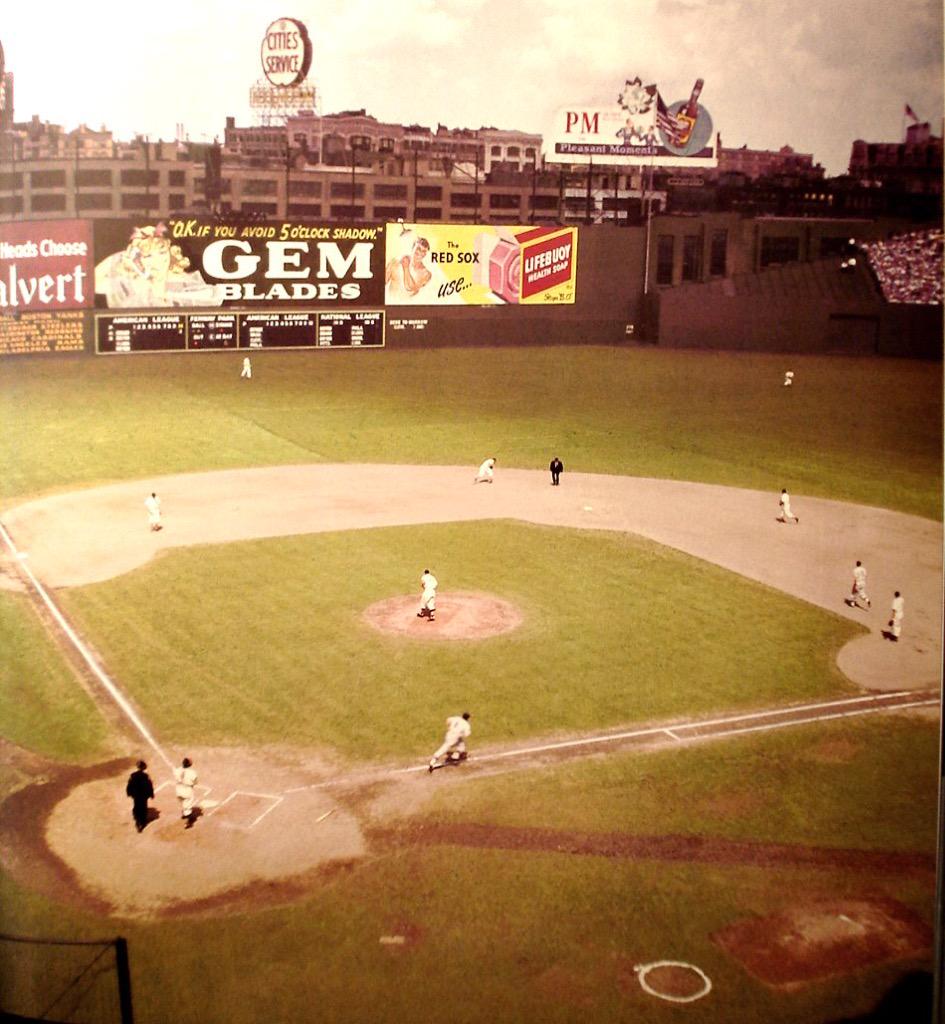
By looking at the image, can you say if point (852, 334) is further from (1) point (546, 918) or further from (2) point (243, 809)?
(1) point (546, 918)

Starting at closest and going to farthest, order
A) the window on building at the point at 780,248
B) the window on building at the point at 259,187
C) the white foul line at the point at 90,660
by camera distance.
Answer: the white foul line at the point at 90,660 < the window on building at the point at 780,248 < the window on building at the point at 259,187

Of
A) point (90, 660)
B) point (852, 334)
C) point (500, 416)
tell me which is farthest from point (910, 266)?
point (90, 660)

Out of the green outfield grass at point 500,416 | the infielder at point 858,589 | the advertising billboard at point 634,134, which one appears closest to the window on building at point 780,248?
the advertising billboard at point 634,134

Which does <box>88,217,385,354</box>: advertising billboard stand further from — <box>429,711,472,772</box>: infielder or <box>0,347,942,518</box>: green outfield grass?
<box>429,711,472,772</box>: infielder

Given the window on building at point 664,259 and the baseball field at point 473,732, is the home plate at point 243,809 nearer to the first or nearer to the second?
the baseball field at point 473,732

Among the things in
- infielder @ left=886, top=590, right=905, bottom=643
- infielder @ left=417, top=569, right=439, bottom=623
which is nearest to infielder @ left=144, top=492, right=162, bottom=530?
infielder @ left=417, top=569, right=439, bottom=623

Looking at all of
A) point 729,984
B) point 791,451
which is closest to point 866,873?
point 729,984

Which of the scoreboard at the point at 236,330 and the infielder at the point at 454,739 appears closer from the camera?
the infielder at the point at 454,739
